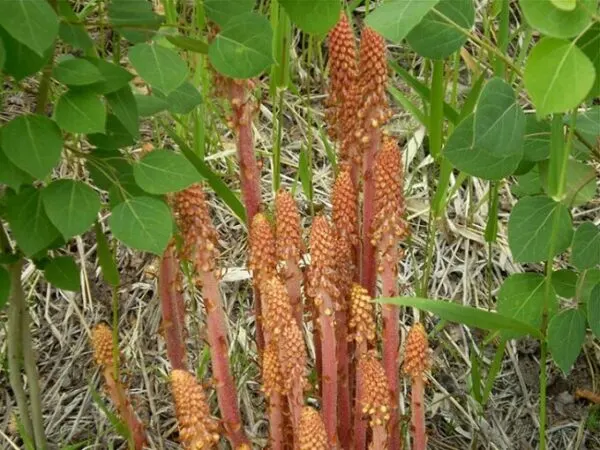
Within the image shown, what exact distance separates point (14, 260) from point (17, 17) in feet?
1.89

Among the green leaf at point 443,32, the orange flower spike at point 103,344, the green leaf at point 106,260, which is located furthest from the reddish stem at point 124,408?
the green leaf at point 443,32

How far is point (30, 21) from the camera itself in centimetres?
117

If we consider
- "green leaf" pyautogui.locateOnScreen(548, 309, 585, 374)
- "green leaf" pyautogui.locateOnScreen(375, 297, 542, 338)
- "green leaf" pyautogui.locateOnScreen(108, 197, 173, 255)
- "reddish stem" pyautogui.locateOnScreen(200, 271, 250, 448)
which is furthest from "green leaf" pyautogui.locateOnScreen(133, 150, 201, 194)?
"green leaf" pyautogui.locateOnScreen(548, 309, 585, 374)

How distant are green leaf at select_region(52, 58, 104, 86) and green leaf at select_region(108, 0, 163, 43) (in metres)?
0.08

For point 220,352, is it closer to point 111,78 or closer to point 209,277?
point 209,277

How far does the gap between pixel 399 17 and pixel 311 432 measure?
631 mm

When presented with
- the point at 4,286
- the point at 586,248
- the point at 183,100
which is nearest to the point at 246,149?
the point at 183,100

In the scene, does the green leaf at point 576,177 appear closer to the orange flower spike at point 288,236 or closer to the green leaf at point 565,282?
the green leaf at point 565,282

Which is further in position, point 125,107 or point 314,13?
point 125,107

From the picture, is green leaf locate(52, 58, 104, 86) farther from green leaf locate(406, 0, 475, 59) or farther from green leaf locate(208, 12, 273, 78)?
green leaf locate(406, 0, 475, 59)

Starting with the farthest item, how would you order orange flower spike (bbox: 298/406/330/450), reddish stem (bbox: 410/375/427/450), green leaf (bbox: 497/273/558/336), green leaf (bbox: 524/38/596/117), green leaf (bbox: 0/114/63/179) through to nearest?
1. reddish stem (bbox: 410/375/427/450)
2. green leaf (bbox: 497/273/558/336)
3. orange flower spike (bbox: 298/406/330/450)
4. green leaf (bbox: 0/114/63/179)
5. green leaf (bbox: 524/38/596/117)

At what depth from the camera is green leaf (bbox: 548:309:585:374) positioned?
147cm

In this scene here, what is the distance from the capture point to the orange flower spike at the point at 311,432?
1.42 m

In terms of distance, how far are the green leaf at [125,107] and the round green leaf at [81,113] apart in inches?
2.4
